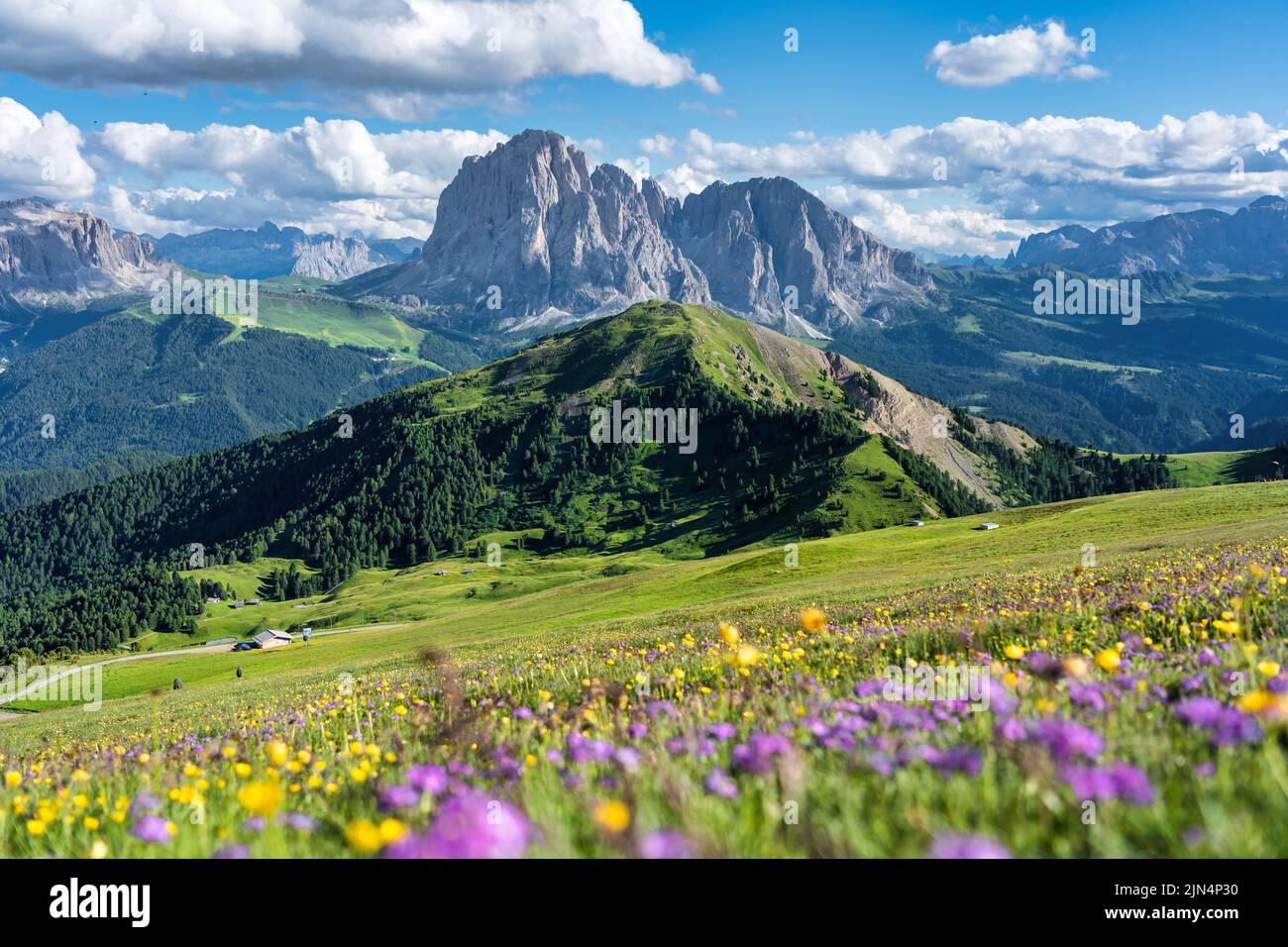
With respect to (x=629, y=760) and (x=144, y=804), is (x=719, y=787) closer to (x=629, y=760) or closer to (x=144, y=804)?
(x=629, y=760)

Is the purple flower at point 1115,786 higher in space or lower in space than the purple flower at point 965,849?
higher

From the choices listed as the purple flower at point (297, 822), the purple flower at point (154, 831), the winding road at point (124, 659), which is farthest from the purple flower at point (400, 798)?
the winding road at point (124, 659)

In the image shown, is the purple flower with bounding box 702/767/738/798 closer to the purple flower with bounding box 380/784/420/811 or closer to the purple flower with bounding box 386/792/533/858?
the purple flower with bounding box 386/792/533/858

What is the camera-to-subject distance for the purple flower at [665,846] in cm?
251

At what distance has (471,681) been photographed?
39.9 ft

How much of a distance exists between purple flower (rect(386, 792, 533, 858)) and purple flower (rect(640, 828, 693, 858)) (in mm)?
434

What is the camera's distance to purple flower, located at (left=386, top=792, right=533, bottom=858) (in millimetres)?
2445

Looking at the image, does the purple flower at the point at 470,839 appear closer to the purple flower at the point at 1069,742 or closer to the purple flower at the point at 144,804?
the purple flower at the point at 1069,742

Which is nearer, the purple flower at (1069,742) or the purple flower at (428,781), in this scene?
the purple flower at (1069,742)

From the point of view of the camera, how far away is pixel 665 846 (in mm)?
2541

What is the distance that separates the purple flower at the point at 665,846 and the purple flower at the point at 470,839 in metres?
0.43

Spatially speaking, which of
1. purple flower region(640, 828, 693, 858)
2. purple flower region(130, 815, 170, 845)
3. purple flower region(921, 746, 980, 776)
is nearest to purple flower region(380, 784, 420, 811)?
purple flower region(130, 815, 170, 845)

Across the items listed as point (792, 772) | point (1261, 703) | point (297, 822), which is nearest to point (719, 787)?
point (792, 772)

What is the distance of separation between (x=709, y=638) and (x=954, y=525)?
101 m
